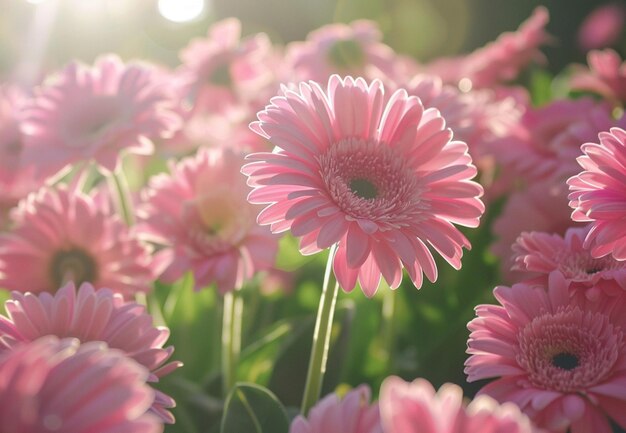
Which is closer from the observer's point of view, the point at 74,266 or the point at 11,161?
the point at 74,266

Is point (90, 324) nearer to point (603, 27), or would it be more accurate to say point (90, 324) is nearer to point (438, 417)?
point (438, 417)

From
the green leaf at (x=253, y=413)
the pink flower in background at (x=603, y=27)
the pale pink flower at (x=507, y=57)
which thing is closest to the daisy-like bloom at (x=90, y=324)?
the green leaf at (x=253, y=413)

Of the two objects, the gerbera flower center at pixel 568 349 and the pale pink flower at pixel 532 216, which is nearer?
the gerbera flower center at pixel 568 349

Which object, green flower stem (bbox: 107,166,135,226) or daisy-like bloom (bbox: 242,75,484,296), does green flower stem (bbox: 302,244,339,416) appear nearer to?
daisy-like bloom (bbox: 242,75,484,296)

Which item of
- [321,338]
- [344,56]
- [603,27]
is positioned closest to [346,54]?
[344,56]

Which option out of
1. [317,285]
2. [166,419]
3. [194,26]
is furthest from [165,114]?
[194,26]

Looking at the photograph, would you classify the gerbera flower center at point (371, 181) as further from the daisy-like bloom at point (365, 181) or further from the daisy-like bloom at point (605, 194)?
the daisy-like bloom at point (605, 194)
